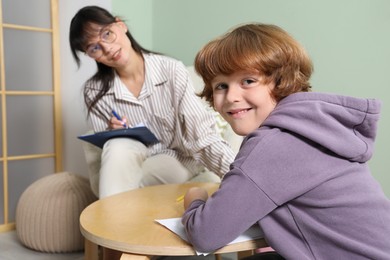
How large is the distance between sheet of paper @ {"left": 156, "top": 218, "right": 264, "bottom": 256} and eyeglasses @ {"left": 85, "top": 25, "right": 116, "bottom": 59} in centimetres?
91

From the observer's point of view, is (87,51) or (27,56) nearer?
(87,51)

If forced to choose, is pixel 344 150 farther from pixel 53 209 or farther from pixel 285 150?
pixel 53 209

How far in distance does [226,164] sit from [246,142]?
0.72m

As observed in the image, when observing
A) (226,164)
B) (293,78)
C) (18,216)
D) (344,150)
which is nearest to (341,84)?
(226,164)

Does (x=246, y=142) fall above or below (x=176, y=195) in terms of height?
above

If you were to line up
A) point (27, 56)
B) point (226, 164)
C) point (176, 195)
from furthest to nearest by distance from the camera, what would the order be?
point (27, 56), point (226, 164), point (176, 195)

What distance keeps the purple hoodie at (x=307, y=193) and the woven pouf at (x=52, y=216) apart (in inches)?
49.3

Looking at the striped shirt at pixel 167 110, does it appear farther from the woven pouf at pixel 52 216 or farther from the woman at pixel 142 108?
the woven pouf at pixel 52 216

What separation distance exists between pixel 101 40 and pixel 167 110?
15.2 inches

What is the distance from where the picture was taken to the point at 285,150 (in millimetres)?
776

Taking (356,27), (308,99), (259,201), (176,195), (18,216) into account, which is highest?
(356,27)

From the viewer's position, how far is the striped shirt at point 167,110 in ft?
5.51

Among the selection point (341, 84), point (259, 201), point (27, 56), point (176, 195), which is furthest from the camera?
point (27, 56)

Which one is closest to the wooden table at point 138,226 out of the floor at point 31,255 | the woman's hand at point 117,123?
the woman's hand at point 117,123
